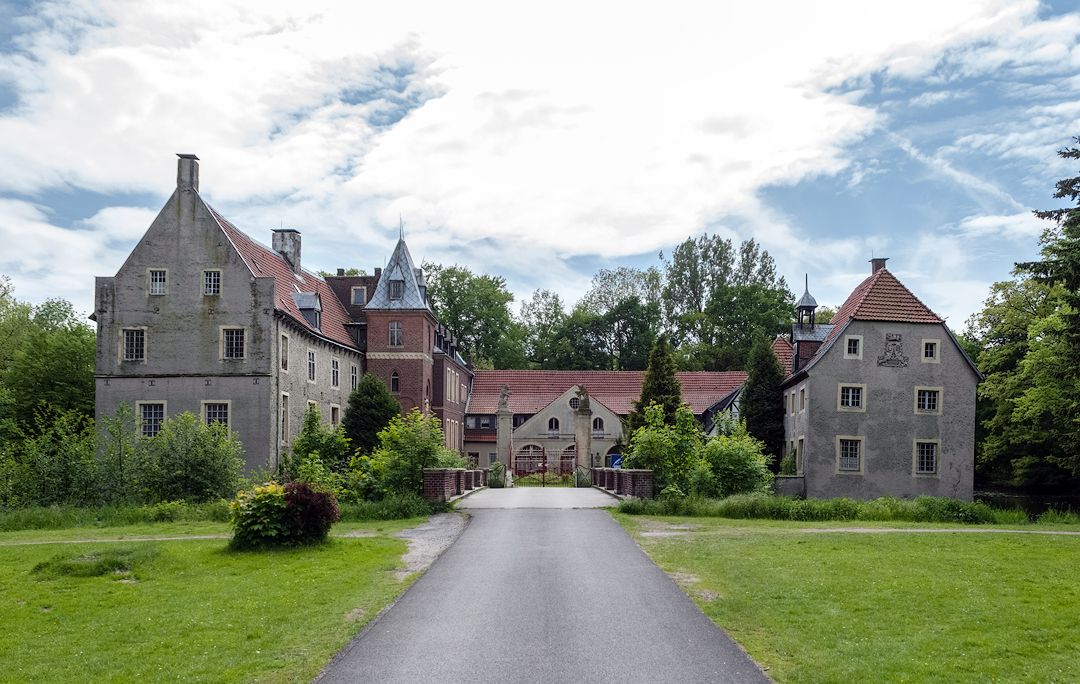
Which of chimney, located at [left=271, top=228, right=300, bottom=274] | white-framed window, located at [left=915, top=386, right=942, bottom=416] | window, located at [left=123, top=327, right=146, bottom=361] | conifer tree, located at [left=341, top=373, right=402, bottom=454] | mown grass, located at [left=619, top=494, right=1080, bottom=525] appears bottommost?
mown grass, located at [left=619, top=494, right=1080, bottom=525]

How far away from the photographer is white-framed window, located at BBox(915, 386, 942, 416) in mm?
41156

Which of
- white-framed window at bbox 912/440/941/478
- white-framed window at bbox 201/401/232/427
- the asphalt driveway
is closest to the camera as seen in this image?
the asphalt driveway

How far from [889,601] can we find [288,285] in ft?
123

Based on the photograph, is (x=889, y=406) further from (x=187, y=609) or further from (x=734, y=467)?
(x=187, y=609)

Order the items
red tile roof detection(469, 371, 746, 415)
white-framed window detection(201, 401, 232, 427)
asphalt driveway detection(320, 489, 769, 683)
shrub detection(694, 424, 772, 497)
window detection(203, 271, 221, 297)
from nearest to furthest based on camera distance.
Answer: asphalt driveway detection(320, 489, 769, 683) → shrub detection(694, 424, 772, 497) → white-framed window detection(201, 401, 232, 427) → window detection(203, 271, 221, 297) → red tile roof detection(469, 371, 746, 415)

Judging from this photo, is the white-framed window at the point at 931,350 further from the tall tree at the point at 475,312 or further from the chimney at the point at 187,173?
the tall tree at the point at 475,312

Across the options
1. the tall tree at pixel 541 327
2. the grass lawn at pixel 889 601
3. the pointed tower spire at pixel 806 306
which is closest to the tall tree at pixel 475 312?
the tall tree at pixel 541 327

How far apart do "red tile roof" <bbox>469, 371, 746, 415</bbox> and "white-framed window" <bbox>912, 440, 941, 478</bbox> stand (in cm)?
2405

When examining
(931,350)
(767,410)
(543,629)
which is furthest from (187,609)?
(767,410)

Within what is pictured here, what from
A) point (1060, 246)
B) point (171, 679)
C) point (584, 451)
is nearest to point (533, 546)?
point (171, 679)

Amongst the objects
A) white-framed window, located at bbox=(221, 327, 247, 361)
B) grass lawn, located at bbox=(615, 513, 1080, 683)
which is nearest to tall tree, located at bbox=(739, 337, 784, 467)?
white-framed window, located at bbox=(221, 327, 247, 361)

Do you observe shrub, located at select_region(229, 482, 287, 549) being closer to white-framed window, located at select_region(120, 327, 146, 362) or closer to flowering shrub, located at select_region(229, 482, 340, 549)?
flowering shrub, located at select_region(229, 482, 340, 549)

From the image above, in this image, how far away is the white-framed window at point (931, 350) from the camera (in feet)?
136

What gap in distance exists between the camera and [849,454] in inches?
1620
